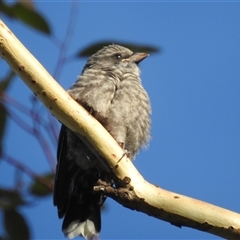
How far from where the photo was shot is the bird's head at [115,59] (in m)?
4.19

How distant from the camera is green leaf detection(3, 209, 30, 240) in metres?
3.44

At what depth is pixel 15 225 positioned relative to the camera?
3486mm

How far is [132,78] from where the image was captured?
159 inches

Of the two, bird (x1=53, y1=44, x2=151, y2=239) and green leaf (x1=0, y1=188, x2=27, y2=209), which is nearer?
green leaf (x1=0, y1=188, x2=27, y2=209)

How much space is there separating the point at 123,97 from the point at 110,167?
108 cm

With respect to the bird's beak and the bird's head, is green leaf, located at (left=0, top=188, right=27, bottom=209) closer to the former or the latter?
the bird's head

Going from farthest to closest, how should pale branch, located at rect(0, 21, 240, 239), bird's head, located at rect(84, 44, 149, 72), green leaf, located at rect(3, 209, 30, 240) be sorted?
bird's head, located at rect(84, 44, 149, 72)
green leaf, located at rect(3, 209, 30, 240)
pale branch, located at rect(0, 21, 240, 239)

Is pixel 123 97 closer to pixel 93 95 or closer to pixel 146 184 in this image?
pixel 93 95

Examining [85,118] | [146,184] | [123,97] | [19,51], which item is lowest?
[146,184]

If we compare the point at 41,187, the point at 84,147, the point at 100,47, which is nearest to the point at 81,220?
the point at 41,187

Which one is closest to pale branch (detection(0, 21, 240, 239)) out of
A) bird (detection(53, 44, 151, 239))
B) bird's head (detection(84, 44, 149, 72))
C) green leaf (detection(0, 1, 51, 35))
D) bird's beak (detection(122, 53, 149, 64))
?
bird (detection(53, 44, 151, 239))

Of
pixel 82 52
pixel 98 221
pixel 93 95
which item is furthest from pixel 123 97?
Result: pixel 98 221

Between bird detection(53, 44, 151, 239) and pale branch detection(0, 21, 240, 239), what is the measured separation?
2.86ft

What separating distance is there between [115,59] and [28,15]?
0.75m
